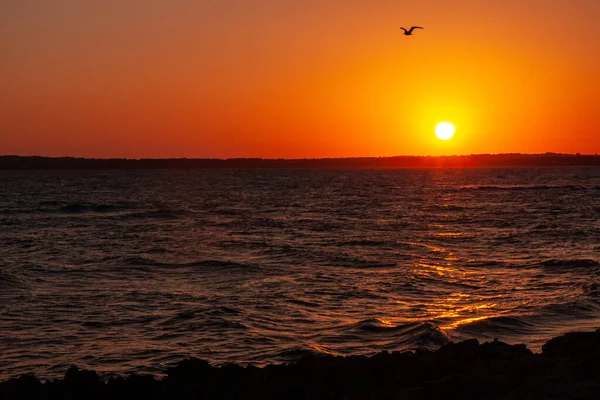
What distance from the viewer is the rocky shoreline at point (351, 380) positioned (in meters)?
8.98

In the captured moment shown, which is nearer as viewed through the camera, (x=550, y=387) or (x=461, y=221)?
(x=550, y=387)

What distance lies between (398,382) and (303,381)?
118 cm

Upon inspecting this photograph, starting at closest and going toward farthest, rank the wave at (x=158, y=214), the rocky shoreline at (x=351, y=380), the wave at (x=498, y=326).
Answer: the rocky shoreline at (x=351, y=380)
the wave at (x=498, y=326)
the wave at (x=158, y=214)

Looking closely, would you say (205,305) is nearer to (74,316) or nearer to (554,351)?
(74,316)

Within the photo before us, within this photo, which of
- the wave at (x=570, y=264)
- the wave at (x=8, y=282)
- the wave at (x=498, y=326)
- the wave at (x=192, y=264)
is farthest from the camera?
the wave at (x=192, y=264)

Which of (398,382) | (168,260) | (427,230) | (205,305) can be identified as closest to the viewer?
(398,382)

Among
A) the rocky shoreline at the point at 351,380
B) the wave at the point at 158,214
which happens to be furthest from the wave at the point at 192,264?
the wave at the point at 158,214

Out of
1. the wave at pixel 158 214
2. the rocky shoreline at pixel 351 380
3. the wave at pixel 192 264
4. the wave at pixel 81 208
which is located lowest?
the wave at pixel 81 208

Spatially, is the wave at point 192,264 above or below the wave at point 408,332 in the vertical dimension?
below

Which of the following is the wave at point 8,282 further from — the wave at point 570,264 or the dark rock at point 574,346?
the wave at point 570,264

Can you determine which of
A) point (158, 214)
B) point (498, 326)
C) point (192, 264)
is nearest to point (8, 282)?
point (192, 264)

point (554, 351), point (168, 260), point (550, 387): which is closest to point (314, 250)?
point (168, 260)

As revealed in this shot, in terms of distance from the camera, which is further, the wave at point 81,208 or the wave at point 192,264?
the wave at point 81,208

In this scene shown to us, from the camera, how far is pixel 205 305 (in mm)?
18297
